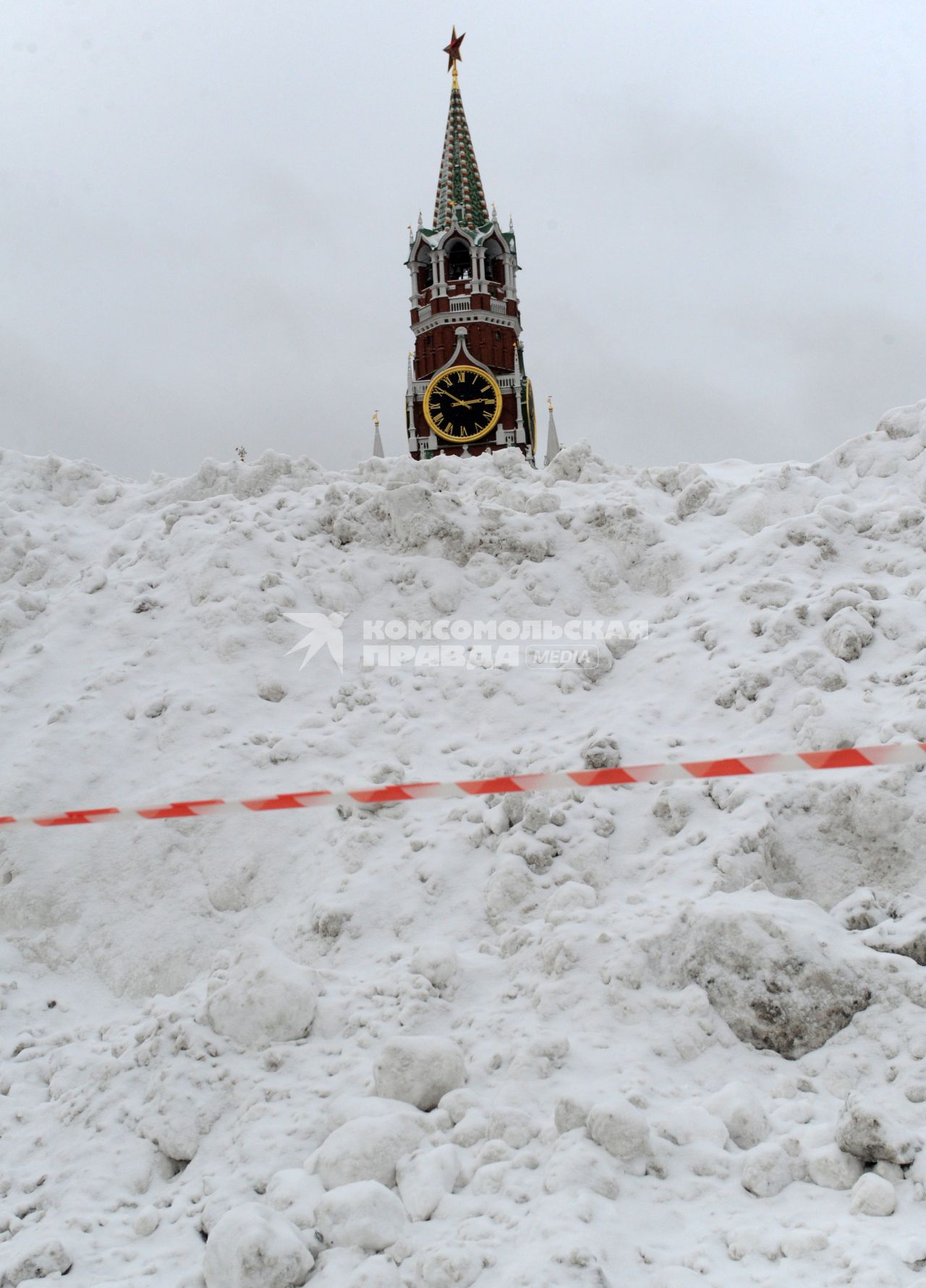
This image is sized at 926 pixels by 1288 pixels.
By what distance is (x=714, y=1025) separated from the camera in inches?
159

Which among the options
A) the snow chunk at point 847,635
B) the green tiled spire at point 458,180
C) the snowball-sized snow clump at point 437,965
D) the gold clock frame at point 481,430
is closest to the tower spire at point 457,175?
the green tiled spire at point 458,180

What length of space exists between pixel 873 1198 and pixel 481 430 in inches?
1705

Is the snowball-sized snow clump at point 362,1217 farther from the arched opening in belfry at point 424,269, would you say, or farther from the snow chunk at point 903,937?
the arched opening in belfry at point 424,269

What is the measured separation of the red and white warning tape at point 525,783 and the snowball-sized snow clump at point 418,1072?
1.98 meters

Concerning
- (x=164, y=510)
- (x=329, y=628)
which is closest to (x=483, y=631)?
(x=329, y=628)

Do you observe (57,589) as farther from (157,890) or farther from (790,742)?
(790,742)

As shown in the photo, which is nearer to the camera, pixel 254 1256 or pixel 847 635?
pixel 254 1256

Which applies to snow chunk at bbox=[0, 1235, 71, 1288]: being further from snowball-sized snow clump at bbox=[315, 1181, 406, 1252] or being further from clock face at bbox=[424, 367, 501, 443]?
clock face at bbox=[424, 367, 501, 443]

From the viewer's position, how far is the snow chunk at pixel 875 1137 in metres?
3.19

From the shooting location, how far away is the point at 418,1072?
12.5 feet

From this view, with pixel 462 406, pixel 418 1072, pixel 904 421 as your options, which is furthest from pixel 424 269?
pixel 418 1072

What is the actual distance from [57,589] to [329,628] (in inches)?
115

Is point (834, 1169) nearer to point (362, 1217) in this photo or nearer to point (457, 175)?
point (362, 1217)

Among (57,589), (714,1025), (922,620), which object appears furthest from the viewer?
(57,589)
